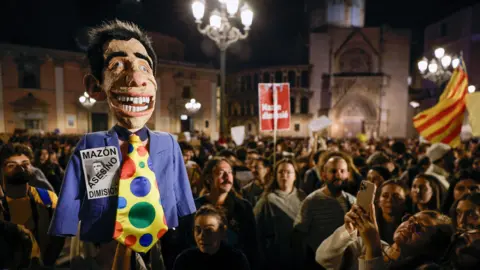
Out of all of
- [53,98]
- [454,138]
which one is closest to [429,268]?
[454,138]

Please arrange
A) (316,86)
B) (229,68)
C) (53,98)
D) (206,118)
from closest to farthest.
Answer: (53,98)
(206,118)
(316,86)
(229,68)

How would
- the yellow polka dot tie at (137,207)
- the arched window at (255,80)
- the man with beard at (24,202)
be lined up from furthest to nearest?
the arched window at (255,80)
the man with beard at (24,202)
the yellow polka dot tie at (137,207)

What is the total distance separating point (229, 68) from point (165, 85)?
15784 mm

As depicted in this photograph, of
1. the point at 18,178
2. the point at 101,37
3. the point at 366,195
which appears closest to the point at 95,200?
the point at 101,37

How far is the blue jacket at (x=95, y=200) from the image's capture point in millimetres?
1715

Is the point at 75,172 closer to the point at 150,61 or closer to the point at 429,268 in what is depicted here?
the point at 150,61

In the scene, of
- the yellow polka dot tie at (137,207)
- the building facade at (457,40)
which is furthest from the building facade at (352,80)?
the yellow polka dot tie at (137,207)

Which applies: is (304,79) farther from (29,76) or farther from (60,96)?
(29,76)

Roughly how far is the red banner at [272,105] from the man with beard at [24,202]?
3916mm

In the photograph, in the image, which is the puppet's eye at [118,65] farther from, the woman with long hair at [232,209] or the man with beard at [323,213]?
the man with beard at [323,213]

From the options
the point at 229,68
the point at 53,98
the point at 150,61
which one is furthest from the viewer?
the point at 229,68

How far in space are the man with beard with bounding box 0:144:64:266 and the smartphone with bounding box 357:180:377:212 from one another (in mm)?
2419

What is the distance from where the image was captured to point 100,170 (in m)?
1.74

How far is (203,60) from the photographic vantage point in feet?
135
